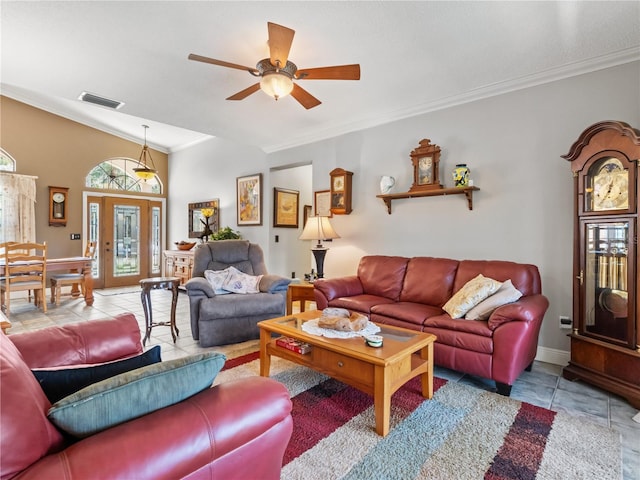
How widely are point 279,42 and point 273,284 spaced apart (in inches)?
90.6

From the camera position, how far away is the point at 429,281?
3275mm

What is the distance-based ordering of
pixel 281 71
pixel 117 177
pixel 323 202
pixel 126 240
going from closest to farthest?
pixel 281 71, pixel 323 202, pixel 117 177, pixel 126 240

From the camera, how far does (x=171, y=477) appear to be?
78cm

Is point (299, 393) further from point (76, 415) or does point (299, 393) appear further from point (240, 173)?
point (240, 173)

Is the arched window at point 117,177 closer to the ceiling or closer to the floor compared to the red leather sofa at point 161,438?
closer to the ceiling

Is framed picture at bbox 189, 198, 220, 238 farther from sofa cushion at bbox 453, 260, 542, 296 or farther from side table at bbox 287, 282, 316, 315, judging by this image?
sofa cushion at bbox 453, 260, 542, 296

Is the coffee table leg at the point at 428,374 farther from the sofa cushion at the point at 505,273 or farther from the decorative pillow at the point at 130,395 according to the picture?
the decorative pillow at the point at 130,395

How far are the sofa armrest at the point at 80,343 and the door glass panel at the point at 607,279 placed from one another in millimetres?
3100

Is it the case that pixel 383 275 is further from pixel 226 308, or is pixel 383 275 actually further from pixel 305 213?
pixel 305 213

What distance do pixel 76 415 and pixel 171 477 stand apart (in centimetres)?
27

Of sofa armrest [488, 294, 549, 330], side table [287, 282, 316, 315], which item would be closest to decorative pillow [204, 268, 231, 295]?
side table [287, 282, 316, 315]

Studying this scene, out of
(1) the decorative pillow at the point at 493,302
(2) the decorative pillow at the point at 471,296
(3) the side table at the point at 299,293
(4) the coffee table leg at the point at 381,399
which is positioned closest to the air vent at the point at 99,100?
(3) the side table at the point at 299,293

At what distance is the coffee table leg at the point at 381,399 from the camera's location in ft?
5.93

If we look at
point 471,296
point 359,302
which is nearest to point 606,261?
point 471,296
